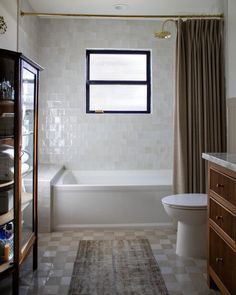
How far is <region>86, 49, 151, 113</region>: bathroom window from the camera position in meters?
4.76

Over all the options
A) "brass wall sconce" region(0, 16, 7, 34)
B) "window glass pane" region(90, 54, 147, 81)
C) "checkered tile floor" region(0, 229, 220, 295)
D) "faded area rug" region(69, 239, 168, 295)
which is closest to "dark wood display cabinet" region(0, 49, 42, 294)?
"checkered tile floor" region(0, 229, 220, 295)

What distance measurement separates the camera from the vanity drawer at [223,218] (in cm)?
191

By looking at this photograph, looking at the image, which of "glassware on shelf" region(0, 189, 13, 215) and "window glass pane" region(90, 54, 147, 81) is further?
"window glass pane" region(90, 54, 147, 81)

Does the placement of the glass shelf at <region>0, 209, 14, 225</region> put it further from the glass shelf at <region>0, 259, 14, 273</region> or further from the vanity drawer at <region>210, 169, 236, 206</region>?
the vanity drawer at <region>210, 169, 236, 206</region>

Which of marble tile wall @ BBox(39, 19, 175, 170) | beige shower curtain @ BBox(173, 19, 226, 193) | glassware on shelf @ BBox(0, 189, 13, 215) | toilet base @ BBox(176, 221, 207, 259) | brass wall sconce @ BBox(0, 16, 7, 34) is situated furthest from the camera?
marble tile wall @ BBox(39, 19, 175, 170)

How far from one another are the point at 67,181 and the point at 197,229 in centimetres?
196

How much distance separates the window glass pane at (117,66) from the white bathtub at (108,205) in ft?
5.73

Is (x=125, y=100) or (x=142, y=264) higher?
(x=125, y=100)

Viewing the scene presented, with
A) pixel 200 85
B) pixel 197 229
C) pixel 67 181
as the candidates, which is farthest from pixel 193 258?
pixel 67 181

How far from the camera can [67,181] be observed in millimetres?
4371

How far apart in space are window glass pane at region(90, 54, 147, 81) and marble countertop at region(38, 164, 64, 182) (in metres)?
1.31

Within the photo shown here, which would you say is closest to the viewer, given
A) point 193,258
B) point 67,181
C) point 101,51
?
point 193,258

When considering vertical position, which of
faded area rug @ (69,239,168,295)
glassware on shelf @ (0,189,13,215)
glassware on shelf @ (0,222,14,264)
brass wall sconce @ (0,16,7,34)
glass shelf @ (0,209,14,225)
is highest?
brass wall sconce @ (0,16,7,34)

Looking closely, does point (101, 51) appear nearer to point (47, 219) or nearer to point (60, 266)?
point (47, 219)
